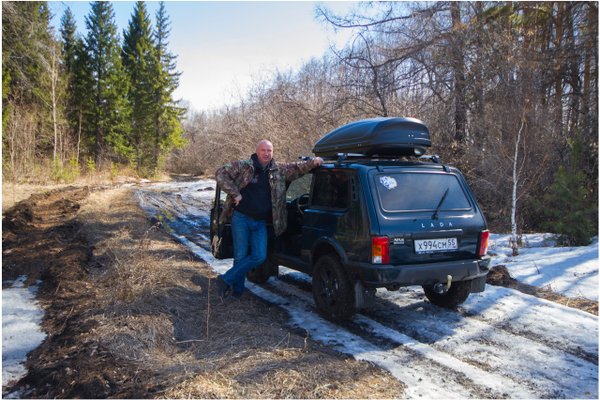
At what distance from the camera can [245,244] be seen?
5797mm

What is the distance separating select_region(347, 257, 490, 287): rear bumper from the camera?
4.55 meters

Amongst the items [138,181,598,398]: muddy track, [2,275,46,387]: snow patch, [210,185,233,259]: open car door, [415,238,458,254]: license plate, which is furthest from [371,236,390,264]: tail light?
[2,275,46,387]: snow patch

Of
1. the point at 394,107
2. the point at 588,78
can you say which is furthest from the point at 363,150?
the point at 588,78

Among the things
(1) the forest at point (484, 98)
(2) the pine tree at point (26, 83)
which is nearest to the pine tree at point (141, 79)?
(2) the pine tree at point (26, 83)

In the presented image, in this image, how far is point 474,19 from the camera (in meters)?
14.4

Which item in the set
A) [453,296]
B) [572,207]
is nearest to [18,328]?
[453,296]

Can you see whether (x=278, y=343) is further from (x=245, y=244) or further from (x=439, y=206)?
(x=439, y=206)

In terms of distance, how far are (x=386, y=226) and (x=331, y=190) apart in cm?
105

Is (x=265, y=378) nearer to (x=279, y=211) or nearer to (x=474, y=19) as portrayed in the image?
(x=279, y=211)

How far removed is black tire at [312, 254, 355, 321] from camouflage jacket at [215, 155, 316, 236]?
806 millimetres

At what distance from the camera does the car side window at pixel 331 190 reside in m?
5.25

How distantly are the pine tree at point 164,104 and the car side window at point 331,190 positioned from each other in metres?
41.0

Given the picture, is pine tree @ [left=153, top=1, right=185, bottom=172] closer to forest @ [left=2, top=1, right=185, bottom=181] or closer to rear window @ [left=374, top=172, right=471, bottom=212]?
forest @ [left=2, top=1, right=185, bottom=181]

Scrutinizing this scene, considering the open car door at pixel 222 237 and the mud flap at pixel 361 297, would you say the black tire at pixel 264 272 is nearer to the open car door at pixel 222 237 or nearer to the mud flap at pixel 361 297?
the open car door at pixel 222 237
